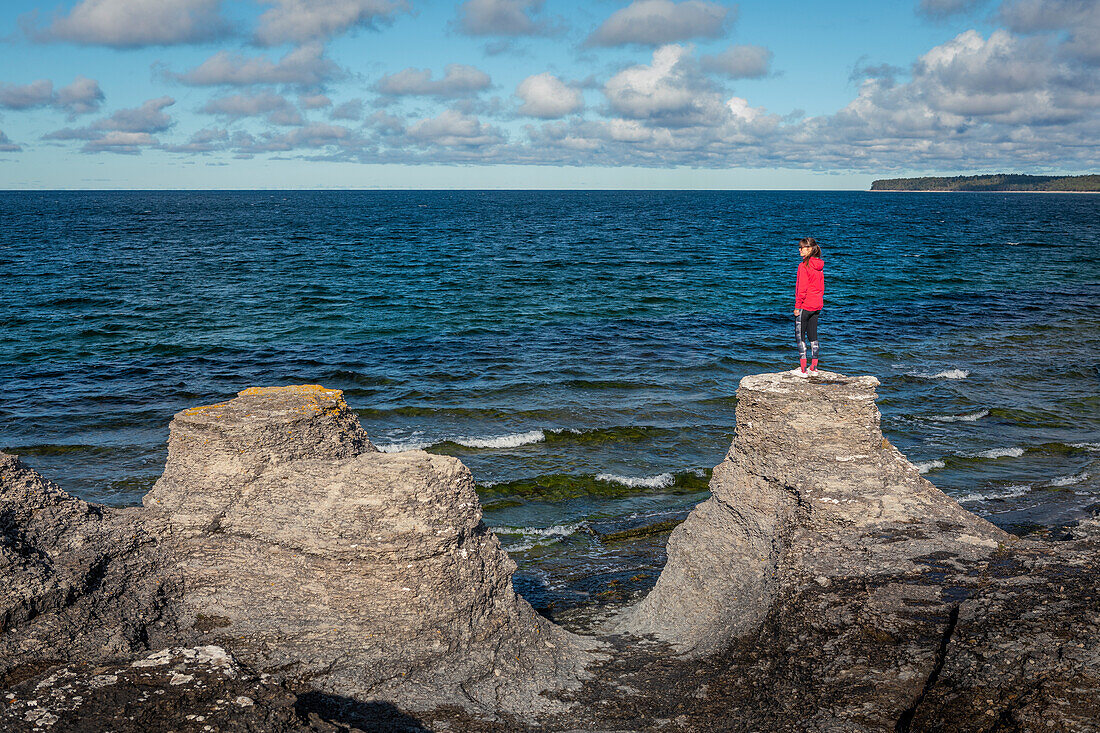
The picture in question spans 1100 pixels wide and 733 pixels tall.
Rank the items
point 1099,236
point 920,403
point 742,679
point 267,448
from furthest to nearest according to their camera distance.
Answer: point 1099,236, point 920,403, point 267,448, point 742,679

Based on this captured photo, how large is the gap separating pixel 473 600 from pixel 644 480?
10437 mm

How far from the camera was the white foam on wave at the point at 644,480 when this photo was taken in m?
18.0

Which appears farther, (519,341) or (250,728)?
(519,341)

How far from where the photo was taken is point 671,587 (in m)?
10.3

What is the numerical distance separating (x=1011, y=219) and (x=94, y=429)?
463 ft

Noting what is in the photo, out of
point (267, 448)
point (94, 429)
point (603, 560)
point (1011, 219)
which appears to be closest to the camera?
point (267, 448)

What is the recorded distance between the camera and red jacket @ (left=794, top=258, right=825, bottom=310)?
12375mm

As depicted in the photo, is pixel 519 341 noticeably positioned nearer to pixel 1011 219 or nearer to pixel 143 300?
pixel 143 300

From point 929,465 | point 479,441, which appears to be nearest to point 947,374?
point 929,465

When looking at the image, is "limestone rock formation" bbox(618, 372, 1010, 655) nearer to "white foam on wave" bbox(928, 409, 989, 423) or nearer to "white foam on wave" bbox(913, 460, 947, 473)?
"white foam on wave" bbox(913, 460, 947, 473)

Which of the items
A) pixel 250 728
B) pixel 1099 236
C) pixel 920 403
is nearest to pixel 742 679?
pixel 250 728

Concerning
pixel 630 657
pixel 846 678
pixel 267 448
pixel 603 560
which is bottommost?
pixel 603 560

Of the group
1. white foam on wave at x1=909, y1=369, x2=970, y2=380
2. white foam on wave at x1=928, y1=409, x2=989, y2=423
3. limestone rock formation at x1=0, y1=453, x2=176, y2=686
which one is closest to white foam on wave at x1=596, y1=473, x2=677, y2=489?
white foam on wave at x1=928, y1=409, x2=989, y2=423

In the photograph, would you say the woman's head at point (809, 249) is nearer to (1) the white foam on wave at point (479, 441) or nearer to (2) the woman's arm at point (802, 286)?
(2) the woman's arm at point (802, 286)
